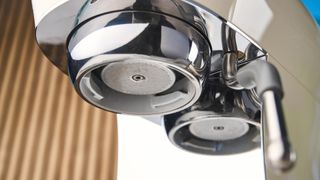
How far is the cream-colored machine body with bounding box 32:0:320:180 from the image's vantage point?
→ 42cm

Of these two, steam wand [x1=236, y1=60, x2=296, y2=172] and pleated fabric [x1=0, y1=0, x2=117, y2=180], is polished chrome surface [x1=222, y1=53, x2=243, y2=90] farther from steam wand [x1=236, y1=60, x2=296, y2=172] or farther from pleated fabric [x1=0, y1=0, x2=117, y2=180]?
pleated fabric [x1=0, y1=0, x2=117, y2=180]

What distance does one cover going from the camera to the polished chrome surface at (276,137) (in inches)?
10.9

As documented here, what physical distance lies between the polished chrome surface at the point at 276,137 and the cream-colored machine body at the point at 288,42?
0.09 m

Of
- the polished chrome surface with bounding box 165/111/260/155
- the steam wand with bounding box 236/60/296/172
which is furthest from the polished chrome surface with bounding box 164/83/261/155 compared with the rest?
the steam wand with bounding box 236/60/296/172

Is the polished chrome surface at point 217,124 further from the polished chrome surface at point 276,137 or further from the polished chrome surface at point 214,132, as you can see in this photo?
the polished chrome surface at point 276,137

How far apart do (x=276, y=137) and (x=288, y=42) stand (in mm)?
193

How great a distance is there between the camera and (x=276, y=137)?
296 millimetres

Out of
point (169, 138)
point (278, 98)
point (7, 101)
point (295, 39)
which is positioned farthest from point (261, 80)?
point (7, 101)

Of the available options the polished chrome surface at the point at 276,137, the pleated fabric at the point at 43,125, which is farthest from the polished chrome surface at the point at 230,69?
the pleated fabric at the point at 43,125

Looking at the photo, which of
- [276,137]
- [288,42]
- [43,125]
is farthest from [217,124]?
[43,125]

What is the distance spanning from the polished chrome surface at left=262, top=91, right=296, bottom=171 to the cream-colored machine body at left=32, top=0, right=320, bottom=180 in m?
0.09

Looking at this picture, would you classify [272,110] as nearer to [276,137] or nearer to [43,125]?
[276,137]

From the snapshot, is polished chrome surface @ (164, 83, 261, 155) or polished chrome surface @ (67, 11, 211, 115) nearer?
polished chrome surface @ (67, 11, 211, 115)

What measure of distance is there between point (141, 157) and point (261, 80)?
34 centimetres
